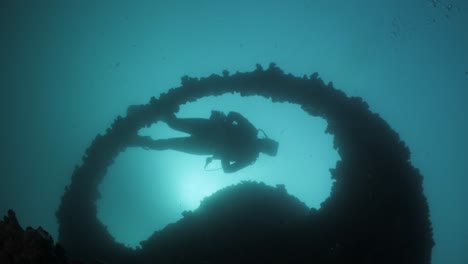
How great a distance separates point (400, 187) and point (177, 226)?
5547 millimetres

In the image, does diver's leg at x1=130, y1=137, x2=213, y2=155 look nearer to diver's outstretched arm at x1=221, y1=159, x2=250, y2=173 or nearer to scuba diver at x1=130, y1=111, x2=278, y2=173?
scuba diver at x1=130, y1=111, x2=278, y2=173

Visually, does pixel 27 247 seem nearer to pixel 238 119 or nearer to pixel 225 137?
pixel 225 137

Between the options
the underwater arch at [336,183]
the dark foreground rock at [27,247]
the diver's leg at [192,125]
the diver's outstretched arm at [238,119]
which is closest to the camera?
the dark foreground rock at [27,247]

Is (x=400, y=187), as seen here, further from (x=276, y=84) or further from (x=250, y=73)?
(x=250, y=73)

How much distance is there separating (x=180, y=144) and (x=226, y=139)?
1.52 m

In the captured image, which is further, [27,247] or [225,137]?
[225,137]

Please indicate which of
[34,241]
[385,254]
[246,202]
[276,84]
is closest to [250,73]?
[276,84]

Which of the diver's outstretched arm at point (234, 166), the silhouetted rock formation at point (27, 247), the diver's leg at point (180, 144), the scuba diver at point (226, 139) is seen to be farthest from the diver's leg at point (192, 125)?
the silhouetted rock formation at point (27, 247)

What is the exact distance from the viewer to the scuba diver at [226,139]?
9531mm

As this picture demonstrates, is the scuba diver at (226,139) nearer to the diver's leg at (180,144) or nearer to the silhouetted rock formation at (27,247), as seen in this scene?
the diver's leg at (180,144)

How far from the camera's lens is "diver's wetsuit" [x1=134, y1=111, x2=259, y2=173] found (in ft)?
31.3

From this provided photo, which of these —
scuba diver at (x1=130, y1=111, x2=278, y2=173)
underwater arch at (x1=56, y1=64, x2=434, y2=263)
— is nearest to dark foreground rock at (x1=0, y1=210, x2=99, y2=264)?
underwater arch at (x1=56, y1=64, x2=434, y2=263)

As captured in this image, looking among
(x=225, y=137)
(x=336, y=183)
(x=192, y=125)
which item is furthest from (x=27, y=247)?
(x=336, y=183)

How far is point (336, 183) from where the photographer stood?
8.58 m
